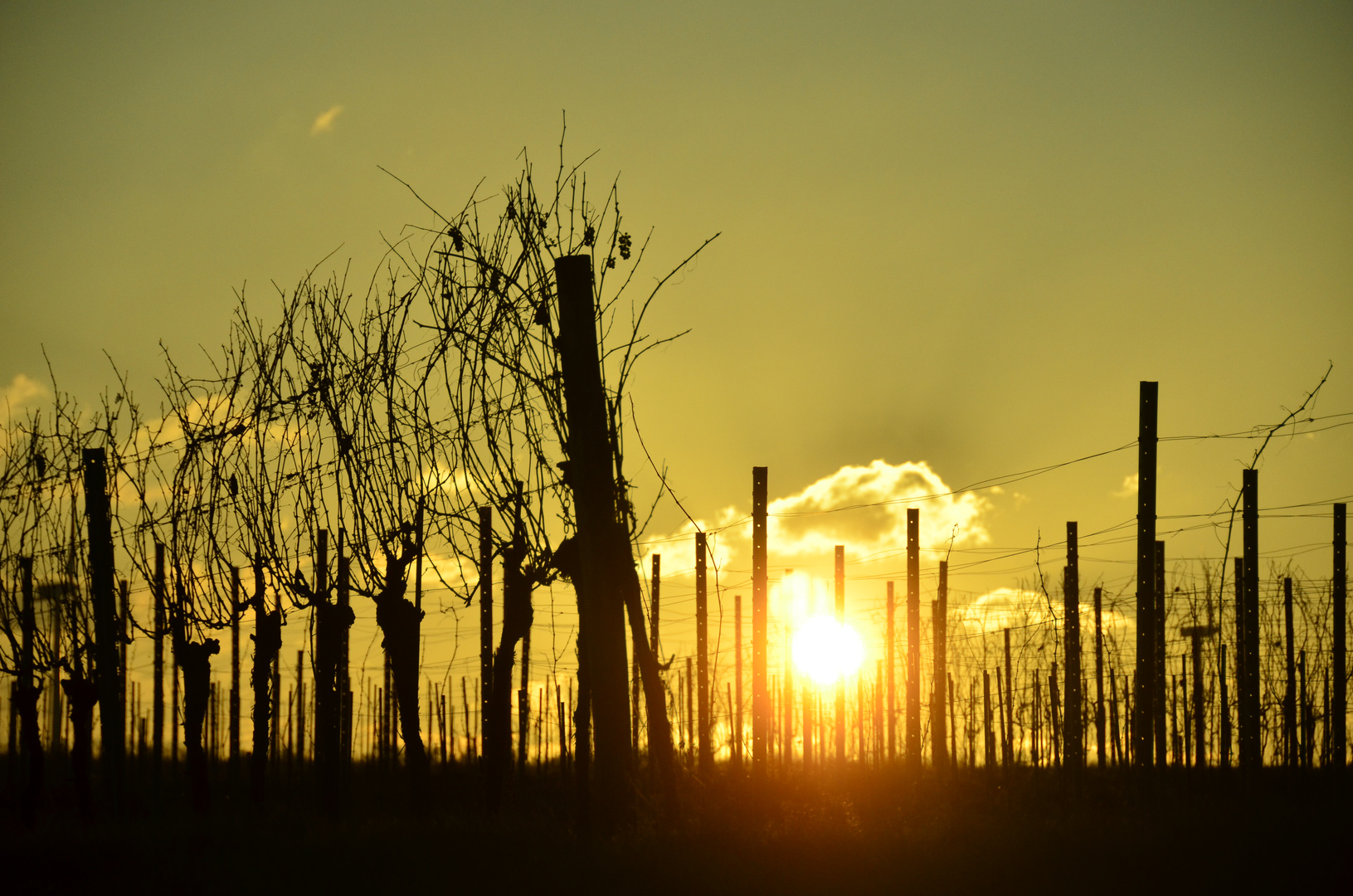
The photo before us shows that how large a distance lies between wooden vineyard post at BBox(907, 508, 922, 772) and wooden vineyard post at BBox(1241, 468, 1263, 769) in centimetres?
601

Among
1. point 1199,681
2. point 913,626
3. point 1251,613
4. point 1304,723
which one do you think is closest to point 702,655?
point 913,626

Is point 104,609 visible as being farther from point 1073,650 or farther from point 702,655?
point 1073,650

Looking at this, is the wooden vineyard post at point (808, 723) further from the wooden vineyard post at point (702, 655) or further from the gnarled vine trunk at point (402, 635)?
the gnarled vine trunk at point (402, 635)

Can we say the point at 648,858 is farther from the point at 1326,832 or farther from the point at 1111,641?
the point at 1111,641

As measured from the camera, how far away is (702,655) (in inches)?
838

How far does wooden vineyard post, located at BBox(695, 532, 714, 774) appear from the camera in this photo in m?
17.8

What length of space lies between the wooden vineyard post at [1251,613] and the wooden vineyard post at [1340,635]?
179 cm

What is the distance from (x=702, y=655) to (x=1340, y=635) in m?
11.6

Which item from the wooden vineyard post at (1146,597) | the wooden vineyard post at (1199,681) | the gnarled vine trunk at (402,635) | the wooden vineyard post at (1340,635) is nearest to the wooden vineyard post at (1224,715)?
the wooden vineyard post at (1199,681)

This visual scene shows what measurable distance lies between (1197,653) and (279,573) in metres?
25.8

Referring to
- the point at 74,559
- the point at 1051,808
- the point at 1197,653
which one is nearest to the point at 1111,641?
the point at 1197,653

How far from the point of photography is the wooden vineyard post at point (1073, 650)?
18.5 meters

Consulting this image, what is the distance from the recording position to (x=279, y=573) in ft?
51.4

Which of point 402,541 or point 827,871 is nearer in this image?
point 827,871
